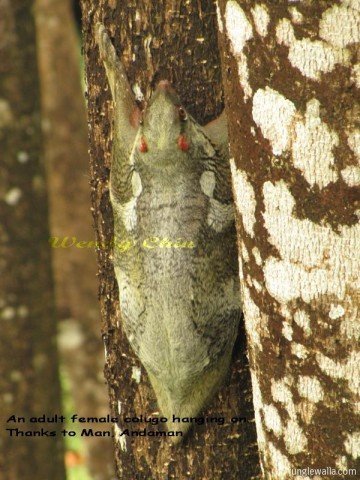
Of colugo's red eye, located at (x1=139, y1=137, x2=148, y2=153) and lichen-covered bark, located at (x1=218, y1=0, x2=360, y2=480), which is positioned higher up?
colugo's red eye, located at (x1=139, y1=137, x2=148, y2=153)

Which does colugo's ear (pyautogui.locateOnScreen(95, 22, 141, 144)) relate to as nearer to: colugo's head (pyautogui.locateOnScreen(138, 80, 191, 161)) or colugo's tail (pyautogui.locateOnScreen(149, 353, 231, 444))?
colugo's head (pyautogui.locateOnScreen(138, 80, 191, 161))

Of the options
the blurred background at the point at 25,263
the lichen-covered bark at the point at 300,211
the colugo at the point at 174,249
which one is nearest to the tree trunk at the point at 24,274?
the blurred background at the point at 25,263

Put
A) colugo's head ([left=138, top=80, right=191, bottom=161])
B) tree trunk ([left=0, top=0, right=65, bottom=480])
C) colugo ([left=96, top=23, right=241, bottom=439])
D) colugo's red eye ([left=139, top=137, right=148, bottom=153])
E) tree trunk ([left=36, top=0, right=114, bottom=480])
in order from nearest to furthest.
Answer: colugo's head ([left=138, top=80, right=191, bottom=161])
colugo ([left=96, top=23, right=241, bottom=439])
colugo's red eye ([left=139, top=137, right=148, bottom=153])
tree trunk ([left=0, top=0, right=65, bottom=480])
tree trunk ([left=36, top=0, right=114, bottom=480])

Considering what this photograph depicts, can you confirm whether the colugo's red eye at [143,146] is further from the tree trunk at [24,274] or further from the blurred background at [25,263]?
the tree trunk at [24,274]

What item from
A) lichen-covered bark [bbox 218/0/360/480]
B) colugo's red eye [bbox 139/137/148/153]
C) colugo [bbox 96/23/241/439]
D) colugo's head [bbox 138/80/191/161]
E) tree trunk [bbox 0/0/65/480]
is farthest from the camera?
tree trunk [bbox 0/0/65/480]

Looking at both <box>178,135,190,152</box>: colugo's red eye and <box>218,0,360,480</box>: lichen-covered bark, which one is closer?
<box>218,0,360,480</box>: lichen-covered bark

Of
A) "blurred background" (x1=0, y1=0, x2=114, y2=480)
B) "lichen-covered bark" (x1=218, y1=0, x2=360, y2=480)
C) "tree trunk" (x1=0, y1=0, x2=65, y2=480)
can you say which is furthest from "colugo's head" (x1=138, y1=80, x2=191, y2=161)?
"tree trunk" (x1=0, y1=0, x2=65, y2=480)
